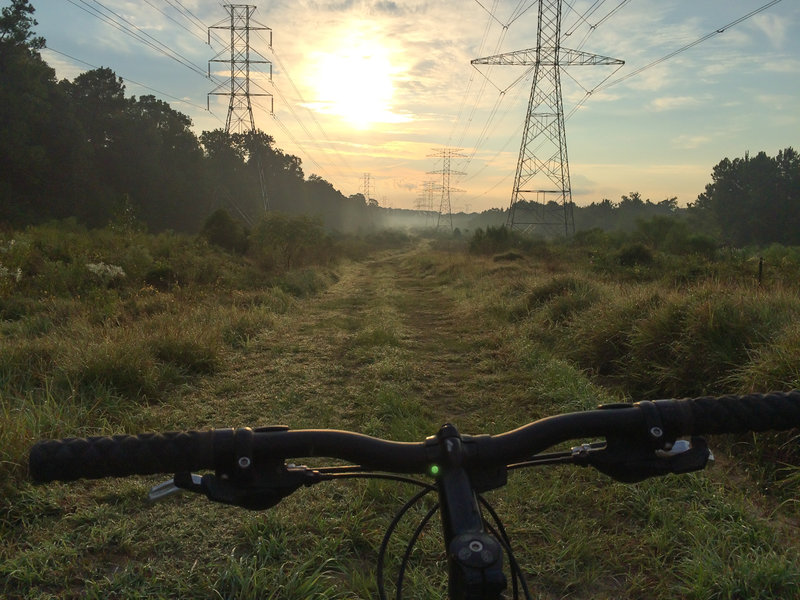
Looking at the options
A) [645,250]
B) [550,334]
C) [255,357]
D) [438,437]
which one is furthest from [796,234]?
[438,437]

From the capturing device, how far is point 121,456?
103 cm

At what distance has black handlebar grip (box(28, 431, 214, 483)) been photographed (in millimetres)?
1022

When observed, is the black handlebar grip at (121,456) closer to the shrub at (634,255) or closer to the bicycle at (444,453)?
the bicycle at (444,453)

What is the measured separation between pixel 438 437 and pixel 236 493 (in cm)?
42

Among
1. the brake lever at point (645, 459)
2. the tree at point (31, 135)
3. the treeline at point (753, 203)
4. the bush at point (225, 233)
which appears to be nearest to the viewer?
the brake lever at point (645, 459)

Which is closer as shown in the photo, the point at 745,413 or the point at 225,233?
the point at 745,413

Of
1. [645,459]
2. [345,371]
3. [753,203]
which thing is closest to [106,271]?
[345,371]

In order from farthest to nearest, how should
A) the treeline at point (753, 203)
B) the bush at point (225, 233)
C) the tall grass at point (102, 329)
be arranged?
the treeline at point (753, 203) → the bush at point (225, 233) → the tall grass at point (102, 329)

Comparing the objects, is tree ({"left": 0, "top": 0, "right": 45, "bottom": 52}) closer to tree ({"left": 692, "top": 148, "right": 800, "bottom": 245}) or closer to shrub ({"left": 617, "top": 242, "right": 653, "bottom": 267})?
shrub ({"left": 617, "top": 242, "right": 653, "bottom": 267})

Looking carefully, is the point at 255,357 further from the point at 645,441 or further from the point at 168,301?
the point at 645,441

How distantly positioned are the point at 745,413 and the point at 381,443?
0.80 metres

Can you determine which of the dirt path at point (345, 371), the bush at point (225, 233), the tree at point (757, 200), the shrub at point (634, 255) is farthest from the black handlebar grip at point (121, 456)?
the tree at point (757, 200)

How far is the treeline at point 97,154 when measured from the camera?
33.3 m

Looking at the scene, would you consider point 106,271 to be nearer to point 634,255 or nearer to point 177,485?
point 177,485
